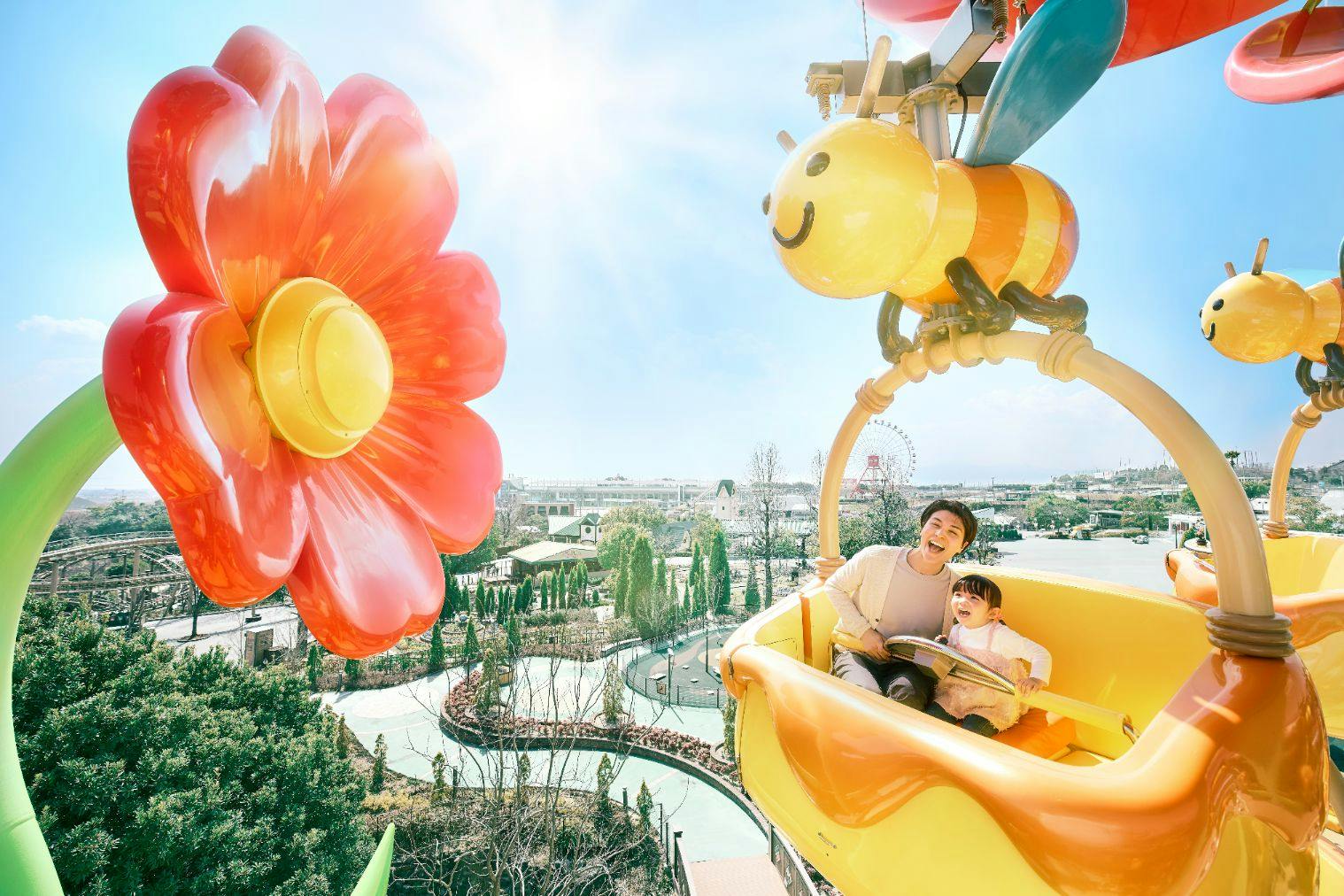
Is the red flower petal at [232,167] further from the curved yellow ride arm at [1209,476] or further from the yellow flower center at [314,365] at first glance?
the curved yellow ride arm at [1209,476]

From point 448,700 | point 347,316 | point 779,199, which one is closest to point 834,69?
point 779,199

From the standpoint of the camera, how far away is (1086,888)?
29.0 inches

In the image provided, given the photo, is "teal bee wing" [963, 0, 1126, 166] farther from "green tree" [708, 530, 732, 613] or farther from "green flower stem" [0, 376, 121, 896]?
"green tree" [708, 530, 732, 613]

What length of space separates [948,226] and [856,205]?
307mm

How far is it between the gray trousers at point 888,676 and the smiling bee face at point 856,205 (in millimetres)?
1210

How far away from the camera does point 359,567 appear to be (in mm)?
783

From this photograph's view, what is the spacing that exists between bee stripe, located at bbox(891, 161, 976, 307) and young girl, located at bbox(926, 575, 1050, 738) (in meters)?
1.08

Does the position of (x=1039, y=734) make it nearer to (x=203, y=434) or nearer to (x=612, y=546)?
(x=203, y=434)

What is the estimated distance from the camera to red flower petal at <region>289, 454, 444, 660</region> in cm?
72

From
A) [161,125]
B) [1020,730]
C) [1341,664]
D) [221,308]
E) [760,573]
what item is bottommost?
[760,573]

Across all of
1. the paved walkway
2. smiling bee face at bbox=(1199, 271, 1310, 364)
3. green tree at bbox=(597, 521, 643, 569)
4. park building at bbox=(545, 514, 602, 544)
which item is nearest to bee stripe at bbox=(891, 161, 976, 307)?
smiling bee face at bbox=(1199, 271, 1310, 364)

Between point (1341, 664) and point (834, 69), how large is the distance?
2255mm

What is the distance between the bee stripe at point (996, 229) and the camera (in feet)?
4.31

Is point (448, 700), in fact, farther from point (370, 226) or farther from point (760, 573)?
point (760, 573)
